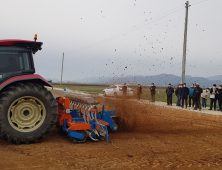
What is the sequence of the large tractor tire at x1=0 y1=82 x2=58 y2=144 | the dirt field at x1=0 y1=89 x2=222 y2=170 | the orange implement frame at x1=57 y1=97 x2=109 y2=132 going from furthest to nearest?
the orange implement frame at x1=57 y1=97 x2=109 y2=132 → the large tractor tire at x1=0 y1=82 x2=58 y2=144 → the dirt field at x1=0 y1=89 x2=222 y2=170

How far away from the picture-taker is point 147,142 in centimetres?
609

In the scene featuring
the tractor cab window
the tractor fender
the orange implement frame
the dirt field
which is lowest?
the dirt field

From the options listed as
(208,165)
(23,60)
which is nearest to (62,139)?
(23,60)

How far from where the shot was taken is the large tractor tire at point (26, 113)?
5.00 metres

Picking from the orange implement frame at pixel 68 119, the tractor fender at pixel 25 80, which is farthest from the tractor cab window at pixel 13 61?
the orange implement frame at pixel 68 119

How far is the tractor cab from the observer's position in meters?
5.25

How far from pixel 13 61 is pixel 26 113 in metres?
1.27

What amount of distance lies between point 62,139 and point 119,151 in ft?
5.69

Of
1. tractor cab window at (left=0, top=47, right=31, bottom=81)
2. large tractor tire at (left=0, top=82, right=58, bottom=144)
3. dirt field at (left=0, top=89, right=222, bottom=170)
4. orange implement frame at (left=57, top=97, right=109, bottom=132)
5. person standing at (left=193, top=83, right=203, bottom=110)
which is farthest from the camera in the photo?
person standing at (left=193, top=83, right=203, bottom=110)

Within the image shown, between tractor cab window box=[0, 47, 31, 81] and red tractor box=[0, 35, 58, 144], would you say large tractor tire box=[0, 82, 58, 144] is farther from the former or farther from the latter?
tractor cab window box=[0, 47, 31, 81]

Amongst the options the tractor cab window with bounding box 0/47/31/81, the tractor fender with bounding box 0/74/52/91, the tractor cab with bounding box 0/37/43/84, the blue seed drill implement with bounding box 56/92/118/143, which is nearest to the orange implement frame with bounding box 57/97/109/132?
the blue seed drill implement with bounding box 56/92/118/143

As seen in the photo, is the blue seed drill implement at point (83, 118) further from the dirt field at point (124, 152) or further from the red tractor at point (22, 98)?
the red tractor at point (22, 98)

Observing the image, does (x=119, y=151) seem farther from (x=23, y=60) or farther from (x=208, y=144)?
(x=23, y=60)

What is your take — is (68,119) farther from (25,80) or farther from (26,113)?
(25,80)
